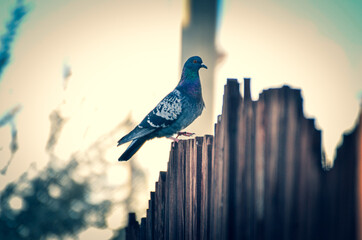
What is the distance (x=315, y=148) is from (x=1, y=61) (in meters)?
4.48

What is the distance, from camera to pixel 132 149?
14.1 ft

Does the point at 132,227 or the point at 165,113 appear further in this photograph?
the point at 165,113

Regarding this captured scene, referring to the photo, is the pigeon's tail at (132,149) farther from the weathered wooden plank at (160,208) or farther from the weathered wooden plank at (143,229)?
the weathered wooden plank at (160,208)

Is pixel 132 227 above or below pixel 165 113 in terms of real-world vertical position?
below

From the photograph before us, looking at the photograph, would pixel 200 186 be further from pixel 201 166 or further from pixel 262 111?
pixel 262 111

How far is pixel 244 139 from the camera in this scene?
1885 mm

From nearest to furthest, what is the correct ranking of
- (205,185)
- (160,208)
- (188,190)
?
(205,185), (188,190), (160,208)

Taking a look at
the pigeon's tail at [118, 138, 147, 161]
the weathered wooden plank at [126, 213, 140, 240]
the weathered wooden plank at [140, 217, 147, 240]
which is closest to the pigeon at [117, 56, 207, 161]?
the pigeon's tail at [118, 138, 147, 161]

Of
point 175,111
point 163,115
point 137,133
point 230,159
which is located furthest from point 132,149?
point 230,159

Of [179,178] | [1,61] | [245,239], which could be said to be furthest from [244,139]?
[1,61]

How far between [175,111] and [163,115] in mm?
126

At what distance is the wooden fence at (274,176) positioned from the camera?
1457mm

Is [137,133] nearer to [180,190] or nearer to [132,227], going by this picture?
[132,227]

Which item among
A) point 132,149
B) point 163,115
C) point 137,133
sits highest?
point 163,115
